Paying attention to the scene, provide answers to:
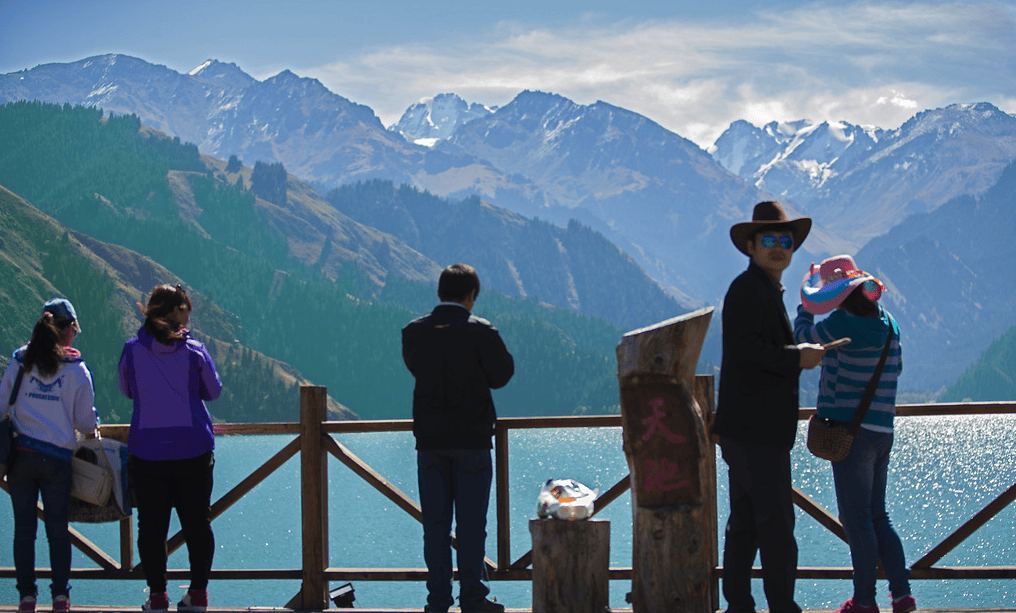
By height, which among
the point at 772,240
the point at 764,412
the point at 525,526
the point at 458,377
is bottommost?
the point at 525,526

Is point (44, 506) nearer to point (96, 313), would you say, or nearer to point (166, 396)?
point (166, 396)

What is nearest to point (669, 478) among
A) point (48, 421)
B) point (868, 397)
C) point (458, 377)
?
point (868, 397)

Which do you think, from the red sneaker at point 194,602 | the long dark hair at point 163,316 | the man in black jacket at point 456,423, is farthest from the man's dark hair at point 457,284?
the red sneaker at point 194,602

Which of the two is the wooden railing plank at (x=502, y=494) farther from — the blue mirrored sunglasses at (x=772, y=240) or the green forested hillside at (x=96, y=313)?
the green forested hillside at (x=96, y=313)

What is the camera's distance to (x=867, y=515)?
17.1ft

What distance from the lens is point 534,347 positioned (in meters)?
175

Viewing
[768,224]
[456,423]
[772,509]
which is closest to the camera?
[772,509]

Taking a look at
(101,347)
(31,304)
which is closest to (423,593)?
(101,347)

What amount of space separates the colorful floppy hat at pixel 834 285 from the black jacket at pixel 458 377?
1.84m

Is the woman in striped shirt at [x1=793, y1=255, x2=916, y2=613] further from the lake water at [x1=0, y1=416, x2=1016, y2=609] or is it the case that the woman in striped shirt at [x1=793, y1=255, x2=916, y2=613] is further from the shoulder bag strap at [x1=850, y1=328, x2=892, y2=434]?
the lake water at [x1=0, y1=416, x2=1016, y2=609]

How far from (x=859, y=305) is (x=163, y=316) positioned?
421 cm

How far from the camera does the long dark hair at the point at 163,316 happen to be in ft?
18.5

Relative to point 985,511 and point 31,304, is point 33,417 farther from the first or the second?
point 31,304

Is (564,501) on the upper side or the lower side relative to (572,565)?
upper
